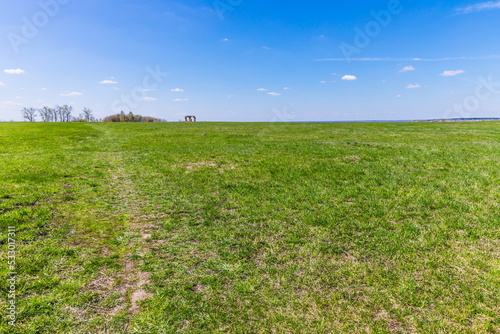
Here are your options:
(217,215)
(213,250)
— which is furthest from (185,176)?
(213,250)

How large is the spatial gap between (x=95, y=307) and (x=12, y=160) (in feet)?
53.8

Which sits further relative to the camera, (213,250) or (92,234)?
(92,234)

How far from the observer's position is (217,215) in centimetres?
837

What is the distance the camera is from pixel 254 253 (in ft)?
20.1

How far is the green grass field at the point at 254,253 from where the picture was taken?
4.16 metres

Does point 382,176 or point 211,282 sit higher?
point 382,176

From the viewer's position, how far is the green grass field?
13.6 ft

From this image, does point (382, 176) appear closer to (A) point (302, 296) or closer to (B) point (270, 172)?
(B) point (270, 172)

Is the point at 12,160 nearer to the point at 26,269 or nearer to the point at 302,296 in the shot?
the point at 26,269

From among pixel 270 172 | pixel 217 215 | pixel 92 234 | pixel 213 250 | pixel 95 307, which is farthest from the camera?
pixel 270 172

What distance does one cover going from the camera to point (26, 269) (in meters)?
5.20

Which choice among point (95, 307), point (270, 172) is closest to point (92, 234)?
point (95, 307)

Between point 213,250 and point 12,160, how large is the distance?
16.4 meters

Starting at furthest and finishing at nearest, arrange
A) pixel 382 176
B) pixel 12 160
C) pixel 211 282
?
1. pixel 12 160
2. pixel 382 176
3. pixel 211 282
